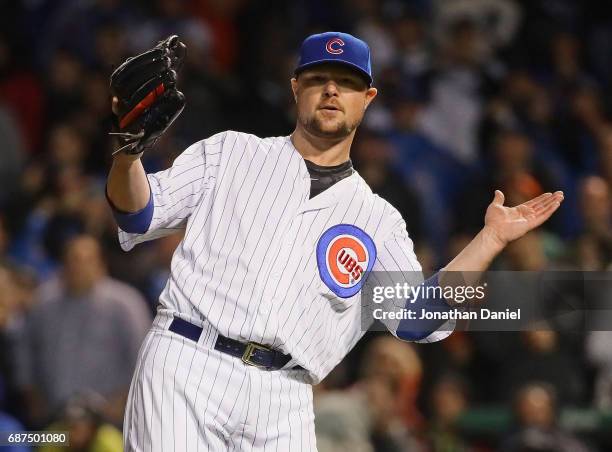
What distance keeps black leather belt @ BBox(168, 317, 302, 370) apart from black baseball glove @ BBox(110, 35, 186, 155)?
0.50 m

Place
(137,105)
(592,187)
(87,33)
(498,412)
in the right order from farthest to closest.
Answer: (87,33) → (592,187) → (498,412) → (137,105)

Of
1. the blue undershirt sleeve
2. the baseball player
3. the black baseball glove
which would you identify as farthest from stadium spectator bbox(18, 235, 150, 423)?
the black baseball glove

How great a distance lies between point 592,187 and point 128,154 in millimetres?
3708

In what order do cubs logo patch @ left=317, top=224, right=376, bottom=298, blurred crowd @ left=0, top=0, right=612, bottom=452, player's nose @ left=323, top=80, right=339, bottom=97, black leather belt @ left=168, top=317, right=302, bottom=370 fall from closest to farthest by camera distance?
black leather belt @ left=168, top=317, right=302, bottom=370, cubs logo patch @ left=317, top=224, right=376, bottom=298, player's nose @ left=323, top=80, right=339, bottom=97, blurred crowd @ left=0, top=0, right=612, bottom=452

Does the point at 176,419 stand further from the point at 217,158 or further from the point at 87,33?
the point at 87,33

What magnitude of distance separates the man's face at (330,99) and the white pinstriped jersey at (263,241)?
13 cm

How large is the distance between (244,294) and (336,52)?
0.77 metres

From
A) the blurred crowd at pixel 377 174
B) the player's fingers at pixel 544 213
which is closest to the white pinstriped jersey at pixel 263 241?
the player's fingers at pixel 544 213

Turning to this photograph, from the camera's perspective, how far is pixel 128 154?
308 cm

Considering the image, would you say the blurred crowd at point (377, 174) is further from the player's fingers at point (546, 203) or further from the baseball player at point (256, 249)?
the player's fingers at point (546, 203)

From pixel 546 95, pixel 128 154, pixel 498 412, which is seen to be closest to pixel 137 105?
pixel 128 154

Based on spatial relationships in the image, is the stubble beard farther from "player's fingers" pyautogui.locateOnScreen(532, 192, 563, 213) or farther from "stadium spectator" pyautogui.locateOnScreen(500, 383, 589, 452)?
"stadium spectator" pyautogui.locateOnScreen(500, 383, 589, 452)

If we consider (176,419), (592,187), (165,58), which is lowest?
(176,419)

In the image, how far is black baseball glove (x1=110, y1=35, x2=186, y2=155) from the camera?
10.0ft
